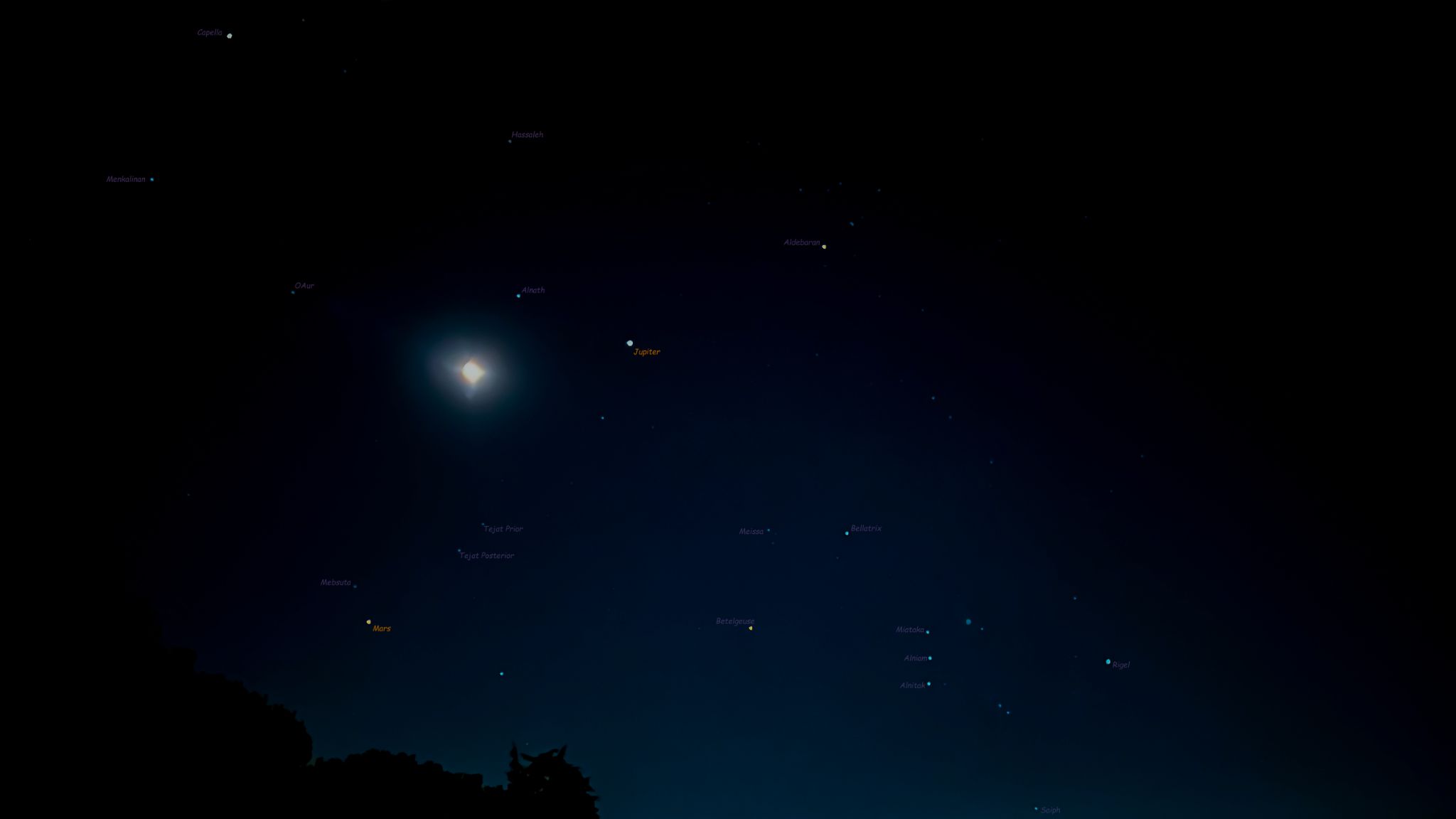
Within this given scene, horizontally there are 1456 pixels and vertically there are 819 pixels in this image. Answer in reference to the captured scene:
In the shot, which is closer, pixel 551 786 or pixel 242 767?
pixel 242 767

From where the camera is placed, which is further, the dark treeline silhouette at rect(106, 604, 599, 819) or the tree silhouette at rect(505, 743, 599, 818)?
the tree silhouette at rect(505, 743, 599, 818)

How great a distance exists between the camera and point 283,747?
31.6 feet

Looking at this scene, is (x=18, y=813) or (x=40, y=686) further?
(x=40, y=686)

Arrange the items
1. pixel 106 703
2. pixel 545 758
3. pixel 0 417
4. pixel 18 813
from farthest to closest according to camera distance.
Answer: pixel 545 758 → pixel 0 417 → pixel 106 703 → pixel 18 813

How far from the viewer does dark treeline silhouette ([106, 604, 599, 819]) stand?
27.2ft

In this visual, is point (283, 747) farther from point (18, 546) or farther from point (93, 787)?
point (18, 546)

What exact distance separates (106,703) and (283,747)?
220 centimetres

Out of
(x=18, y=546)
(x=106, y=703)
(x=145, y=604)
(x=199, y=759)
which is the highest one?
(x=18, y=546)

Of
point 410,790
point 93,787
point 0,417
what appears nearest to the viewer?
point 93,787

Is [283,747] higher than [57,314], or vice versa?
[57,314]

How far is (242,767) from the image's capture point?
905cm

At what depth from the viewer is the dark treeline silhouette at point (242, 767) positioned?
8289 mm

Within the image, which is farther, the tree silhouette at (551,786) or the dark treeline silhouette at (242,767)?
the tree silhouette at (551,786)

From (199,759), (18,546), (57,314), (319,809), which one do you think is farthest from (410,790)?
(57,314)
